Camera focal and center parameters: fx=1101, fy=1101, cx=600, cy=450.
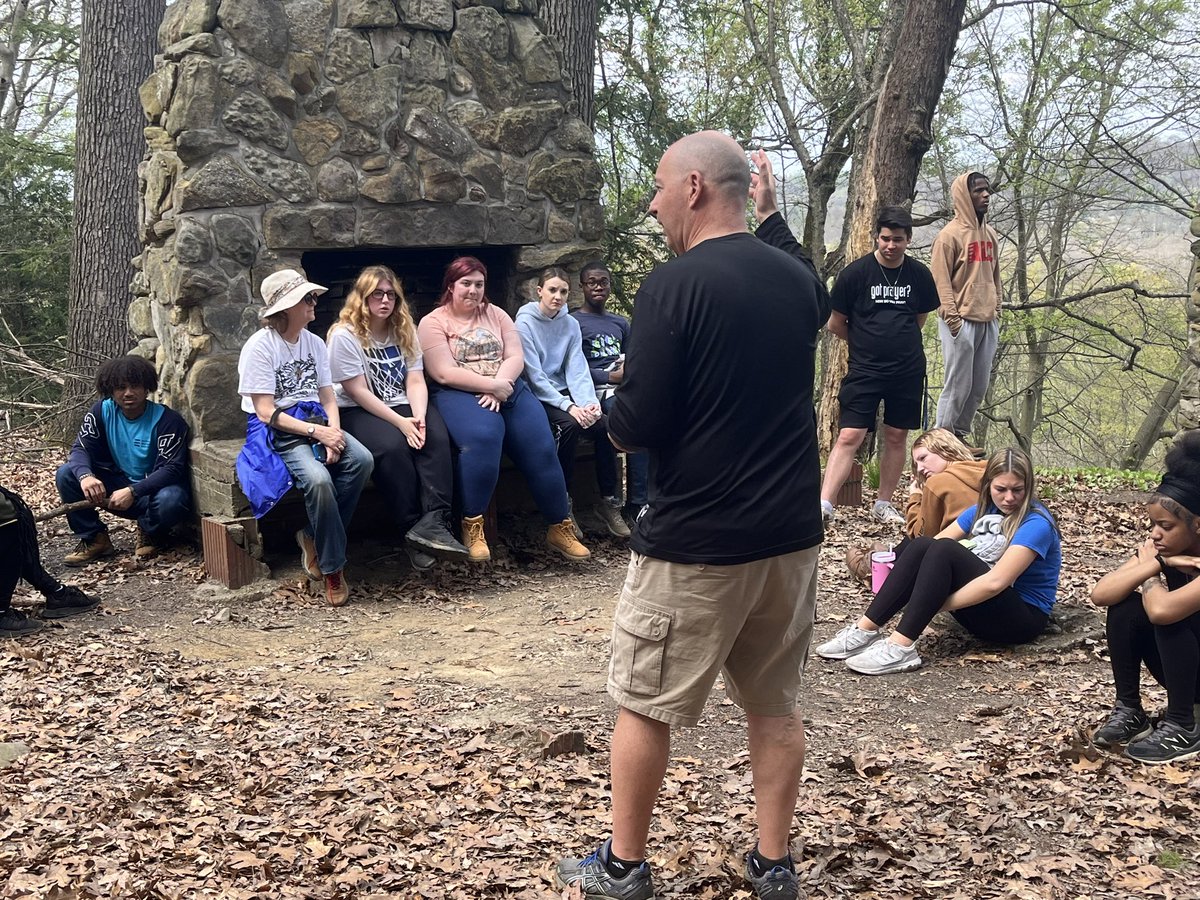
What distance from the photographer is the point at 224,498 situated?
565 cm

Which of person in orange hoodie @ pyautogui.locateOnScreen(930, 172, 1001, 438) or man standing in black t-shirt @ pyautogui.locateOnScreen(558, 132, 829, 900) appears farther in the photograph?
person in orange hoodie @ pyautogui.locateOnScreen(930, 172, 1001, 438)

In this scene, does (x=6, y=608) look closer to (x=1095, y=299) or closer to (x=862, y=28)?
(x=862, y=28)

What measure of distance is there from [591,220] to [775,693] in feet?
16.0

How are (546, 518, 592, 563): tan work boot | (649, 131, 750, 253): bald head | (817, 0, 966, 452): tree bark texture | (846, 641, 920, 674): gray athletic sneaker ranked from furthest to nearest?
(817, 0, 966, 452): tree bark texture
(546, 518, 592, 563): tan work boot
(846, 641, 920, 674): gray athletic sneaker
(649, 131, 750, 253): bald head

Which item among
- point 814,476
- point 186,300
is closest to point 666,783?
point 814,476

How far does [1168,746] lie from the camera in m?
3.43

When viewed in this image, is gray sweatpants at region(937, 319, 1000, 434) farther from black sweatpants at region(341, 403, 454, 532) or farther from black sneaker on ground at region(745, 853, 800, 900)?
black sneaker on ground at region(745, 853, 800, 900)

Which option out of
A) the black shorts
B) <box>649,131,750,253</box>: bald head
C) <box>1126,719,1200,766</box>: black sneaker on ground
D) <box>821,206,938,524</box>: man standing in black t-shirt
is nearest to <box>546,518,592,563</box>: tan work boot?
<box>821,206,938,524</box>: man standing in black t-shirt

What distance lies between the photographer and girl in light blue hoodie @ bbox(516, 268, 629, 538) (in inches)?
241

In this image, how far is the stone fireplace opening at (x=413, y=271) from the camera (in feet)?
22.2

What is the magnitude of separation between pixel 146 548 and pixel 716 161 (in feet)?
15.7

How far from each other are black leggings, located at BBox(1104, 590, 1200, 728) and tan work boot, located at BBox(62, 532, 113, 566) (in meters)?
5.13

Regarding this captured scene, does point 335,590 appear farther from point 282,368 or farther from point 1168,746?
point 1168,746

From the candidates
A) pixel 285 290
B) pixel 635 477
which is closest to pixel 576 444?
pixel 635 477
